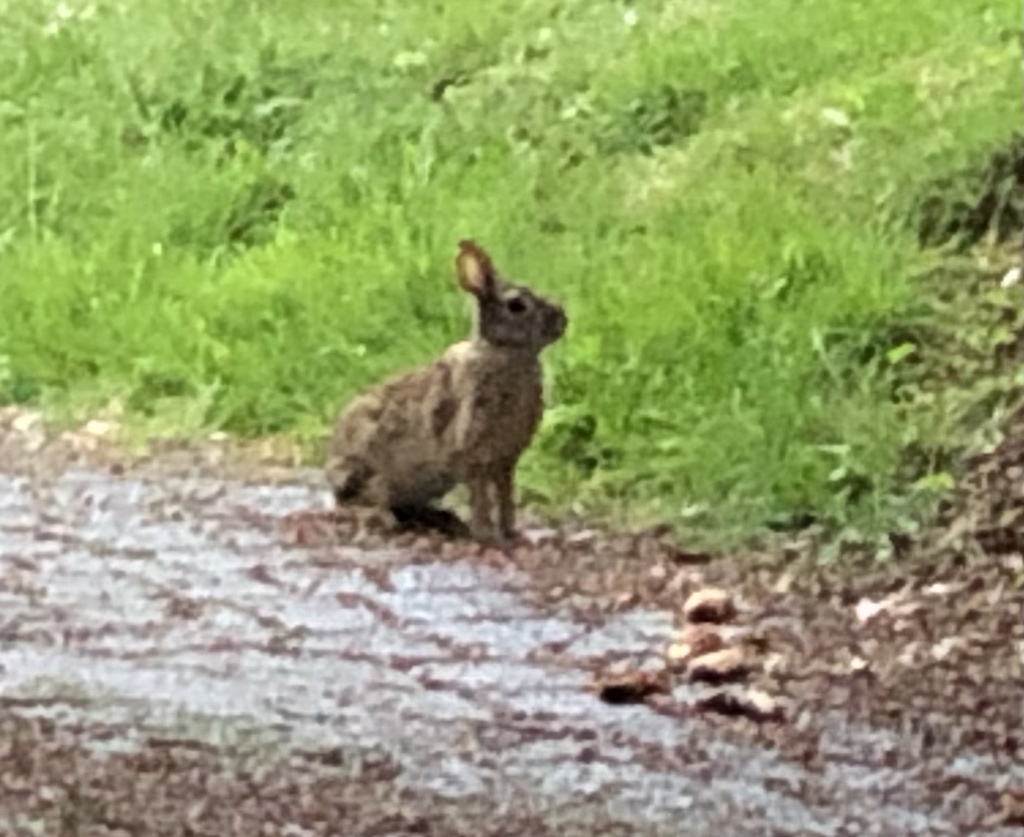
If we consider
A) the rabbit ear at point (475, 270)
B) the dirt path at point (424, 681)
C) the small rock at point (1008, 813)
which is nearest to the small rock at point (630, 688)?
the dirt path at point (424, 681)

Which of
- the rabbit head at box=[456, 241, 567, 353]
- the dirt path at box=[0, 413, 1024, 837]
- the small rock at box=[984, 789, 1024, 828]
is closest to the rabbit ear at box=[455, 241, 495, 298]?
the rabbit head at box=[456, 241, 567, 353]

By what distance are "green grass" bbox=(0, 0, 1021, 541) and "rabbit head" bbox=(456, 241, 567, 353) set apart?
1.7 inches

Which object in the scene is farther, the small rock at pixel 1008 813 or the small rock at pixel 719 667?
the small rock at pixel 719 667

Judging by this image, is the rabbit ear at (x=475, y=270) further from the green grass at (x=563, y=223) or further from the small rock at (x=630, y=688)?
the small rock at (x=630, y=688)

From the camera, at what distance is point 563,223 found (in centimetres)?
250

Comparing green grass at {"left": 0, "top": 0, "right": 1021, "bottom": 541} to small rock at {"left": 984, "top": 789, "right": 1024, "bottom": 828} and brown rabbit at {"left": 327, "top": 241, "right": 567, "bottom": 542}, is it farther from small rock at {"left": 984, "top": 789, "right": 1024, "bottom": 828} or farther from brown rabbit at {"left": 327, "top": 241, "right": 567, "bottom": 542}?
small rock at {"left": 984, "top": 789, "right": 1024, "bottom": 828}

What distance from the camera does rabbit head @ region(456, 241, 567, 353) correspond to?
7.86ft

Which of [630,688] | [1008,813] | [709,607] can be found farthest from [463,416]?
[1008,813]

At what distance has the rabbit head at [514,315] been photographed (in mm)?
2395

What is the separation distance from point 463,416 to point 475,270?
14 cm

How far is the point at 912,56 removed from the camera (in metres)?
2.77

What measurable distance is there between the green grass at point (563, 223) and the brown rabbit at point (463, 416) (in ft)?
0.11

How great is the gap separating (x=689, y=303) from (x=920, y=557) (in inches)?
12.5

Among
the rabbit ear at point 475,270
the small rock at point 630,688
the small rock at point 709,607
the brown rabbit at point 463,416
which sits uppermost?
the rabbit ear at point 475,270
